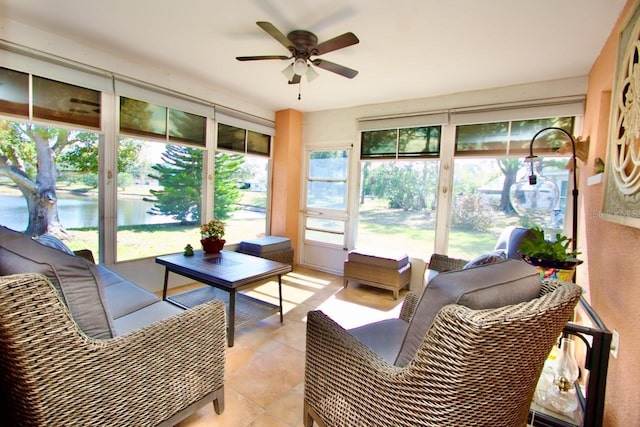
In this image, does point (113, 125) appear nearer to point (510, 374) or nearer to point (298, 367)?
point (298, 367)

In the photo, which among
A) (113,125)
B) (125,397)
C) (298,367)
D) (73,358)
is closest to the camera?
Result: (73,358)

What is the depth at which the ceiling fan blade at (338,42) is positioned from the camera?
1997 millimetres

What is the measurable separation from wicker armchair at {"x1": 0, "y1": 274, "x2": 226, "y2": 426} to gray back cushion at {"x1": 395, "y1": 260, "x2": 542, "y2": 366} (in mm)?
1001

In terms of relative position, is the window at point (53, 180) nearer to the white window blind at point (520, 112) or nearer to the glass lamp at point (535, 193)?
the glass lamp at point (535, 193)

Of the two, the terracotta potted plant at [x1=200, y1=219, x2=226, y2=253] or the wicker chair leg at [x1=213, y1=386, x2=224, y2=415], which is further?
the terracotta potted plant at [x1=200, y1=219, x2=226, y2=253]

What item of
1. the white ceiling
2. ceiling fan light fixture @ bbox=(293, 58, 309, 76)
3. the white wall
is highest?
the white ceiling

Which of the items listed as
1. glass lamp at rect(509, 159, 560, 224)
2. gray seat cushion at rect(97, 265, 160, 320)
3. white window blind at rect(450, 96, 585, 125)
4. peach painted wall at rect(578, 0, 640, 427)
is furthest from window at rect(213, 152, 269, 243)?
peach painted wall at rect(578, 0, 640, 427)

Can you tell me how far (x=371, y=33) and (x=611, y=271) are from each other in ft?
7.18

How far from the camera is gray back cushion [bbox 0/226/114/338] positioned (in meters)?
1.10

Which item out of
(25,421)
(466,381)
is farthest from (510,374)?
(25,421)

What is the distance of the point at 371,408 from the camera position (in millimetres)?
1145

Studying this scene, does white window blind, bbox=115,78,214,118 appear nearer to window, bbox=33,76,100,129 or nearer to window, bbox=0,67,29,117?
window, bbox=33,76,100,129

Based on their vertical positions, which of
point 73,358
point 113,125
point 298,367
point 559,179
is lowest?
point 298,367

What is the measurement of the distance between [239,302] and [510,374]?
248 centimetres
